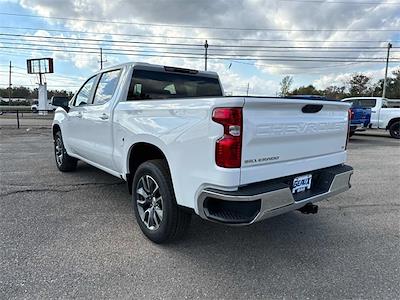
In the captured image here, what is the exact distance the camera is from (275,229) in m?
4.00

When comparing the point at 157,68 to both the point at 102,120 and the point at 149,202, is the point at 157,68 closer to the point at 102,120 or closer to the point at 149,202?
the point at 102,120

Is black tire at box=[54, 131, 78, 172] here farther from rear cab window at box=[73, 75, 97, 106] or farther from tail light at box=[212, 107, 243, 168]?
tail light at box=[212, 107, 243, 168]

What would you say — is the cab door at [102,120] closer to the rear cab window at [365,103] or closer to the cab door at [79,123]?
the cab door at [79,123]

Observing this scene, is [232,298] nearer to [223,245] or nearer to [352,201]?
[223,245]

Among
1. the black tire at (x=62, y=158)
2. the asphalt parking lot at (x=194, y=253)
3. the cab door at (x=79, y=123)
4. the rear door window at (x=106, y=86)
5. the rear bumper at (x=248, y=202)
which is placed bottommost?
the asphalt parking lot at (x=194, y=253)

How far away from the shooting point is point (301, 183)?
327cm

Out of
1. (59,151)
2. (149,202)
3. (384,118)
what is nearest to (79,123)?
(59,151)

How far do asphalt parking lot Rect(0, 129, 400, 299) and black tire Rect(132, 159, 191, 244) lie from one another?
15cm

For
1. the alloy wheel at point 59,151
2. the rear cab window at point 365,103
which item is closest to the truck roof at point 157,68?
the alloy wheel at point 59,151

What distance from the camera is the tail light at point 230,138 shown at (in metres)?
2.61

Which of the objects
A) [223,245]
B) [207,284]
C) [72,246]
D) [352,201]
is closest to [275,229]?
[223,245]

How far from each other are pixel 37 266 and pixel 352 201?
442 cm

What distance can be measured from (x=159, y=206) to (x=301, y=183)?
1.48m

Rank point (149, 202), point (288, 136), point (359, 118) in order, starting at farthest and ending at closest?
point (359, 118)
point (149, 202)
point (288, 136)
